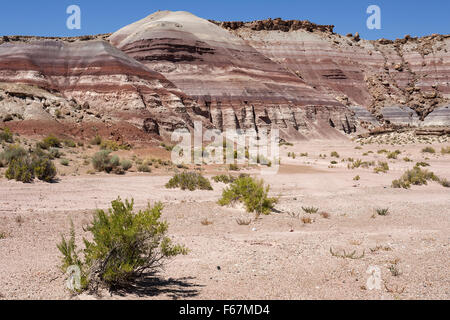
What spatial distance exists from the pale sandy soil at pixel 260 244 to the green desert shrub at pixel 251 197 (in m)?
0.33

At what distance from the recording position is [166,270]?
5.73 metres

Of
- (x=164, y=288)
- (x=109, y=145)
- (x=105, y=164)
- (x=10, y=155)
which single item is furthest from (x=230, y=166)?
(x=164, y=288)

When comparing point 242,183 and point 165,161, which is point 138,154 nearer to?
point 165,161

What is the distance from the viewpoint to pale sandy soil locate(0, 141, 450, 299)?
489cm

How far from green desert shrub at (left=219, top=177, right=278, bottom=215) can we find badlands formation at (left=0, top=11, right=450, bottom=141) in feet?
66.8

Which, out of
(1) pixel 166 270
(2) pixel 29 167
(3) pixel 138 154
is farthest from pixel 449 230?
(3) pixel 138 154

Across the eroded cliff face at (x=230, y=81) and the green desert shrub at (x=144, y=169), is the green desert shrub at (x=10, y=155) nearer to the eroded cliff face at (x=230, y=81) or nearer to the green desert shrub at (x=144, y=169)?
the green desert shrub at (x=144, y=169)

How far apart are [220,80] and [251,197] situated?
49153 millimetres

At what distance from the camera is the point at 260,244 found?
725 centimetres

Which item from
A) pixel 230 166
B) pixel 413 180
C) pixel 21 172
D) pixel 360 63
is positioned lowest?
pixel 413 180

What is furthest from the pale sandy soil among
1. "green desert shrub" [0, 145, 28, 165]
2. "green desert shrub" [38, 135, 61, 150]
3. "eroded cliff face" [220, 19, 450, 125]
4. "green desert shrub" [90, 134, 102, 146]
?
"eroded cliff face" [220, 19, 450, 125]

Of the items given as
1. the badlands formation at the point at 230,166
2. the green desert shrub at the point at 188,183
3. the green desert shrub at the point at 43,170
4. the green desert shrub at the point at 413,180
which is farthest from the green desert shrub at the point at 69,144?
the green desert shrub at the point at 413,180

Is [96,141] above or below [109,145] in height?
above

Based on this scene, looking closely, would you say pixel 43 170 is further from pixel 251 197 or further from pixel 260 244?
pixel 260 244
